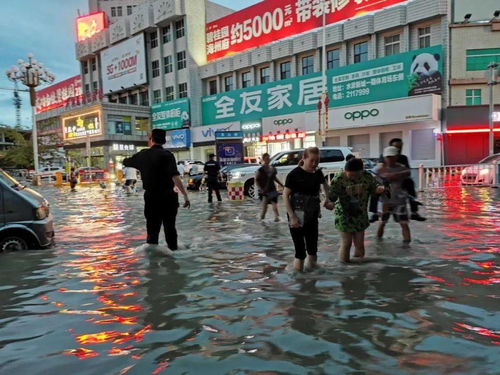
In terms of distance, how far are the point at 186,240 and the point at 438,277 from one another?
4.59 m

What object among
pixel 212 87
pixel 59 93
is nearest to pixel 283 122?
pixel 212 87

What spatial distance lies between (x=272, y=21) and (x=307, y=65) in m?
5.43

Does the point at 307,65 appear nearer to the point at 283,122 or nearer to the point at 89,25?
the point at 283,122

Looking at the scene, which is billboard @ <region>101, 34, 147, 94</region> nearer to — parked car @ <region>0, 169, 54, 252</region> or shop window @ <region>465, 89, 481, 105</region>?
shop window @ <region>465, 89, 481, 105</region>

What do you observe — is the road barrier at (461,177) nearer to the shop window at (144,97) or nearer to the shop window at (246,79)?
the shop window at (246,79)

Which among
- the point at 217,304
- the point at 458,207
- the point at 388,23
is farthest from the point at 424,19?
the point at 217,304

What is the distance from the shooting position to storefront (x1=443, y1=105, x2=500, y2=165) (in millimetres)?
25469

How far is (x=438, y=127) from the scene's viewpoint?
2642 centimetres

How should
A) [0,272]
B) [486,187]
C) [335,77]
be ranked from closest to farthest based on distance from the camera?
[0,272]
[486,187]
[335,77]

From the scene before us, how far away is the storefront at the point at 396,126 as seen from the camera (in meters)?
26.2

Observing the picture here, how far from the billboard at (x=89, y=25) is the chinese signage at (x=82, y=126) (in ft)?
41.3

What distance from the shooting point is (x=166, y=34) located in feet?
151

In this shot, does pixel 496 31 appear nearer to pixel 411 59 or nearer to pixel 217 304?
pixel 411 59

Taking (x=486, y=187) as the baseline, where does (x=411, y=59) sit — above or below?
above
